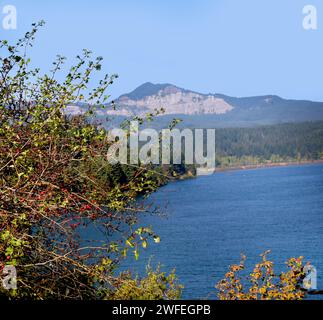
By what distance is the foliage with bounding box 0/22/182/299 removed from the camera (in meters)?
6.13

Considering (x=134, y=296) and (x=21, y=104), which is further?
(x=134, y=296)

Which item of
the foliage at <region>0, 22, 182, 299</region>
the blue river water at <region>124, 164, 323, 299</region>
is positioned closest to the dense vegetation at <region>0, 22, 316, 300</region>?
the foliage at <region>0, 22, 182, 299</region>

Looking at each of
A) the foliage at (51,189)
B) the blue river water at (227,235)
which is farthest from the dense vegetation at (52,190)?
the blue river water at (227,235)

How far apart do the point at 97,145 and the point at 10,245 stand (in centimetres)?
198

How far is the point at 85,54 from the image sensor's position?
8.09 metres

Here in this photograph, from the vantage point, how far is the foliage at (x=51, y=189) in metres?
6.13

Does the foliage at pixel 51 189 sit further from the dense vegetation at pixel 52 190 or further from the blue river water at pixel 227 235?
the blue river water at pixel 227 235

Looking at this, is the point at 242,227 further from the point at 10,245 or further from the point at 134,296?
the point at 10,245

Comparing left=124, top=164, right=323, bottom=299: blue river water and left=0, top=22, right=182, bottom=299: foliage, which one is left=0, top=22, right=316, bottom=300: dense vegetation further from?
left=124, top=164, right=323, bottom=299: blue river water

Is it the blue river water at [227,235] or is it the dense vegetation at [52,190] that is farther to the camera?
the blue river water at [227,235]

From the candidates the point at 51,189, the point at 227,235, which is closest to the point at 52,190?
the point at 51,189
